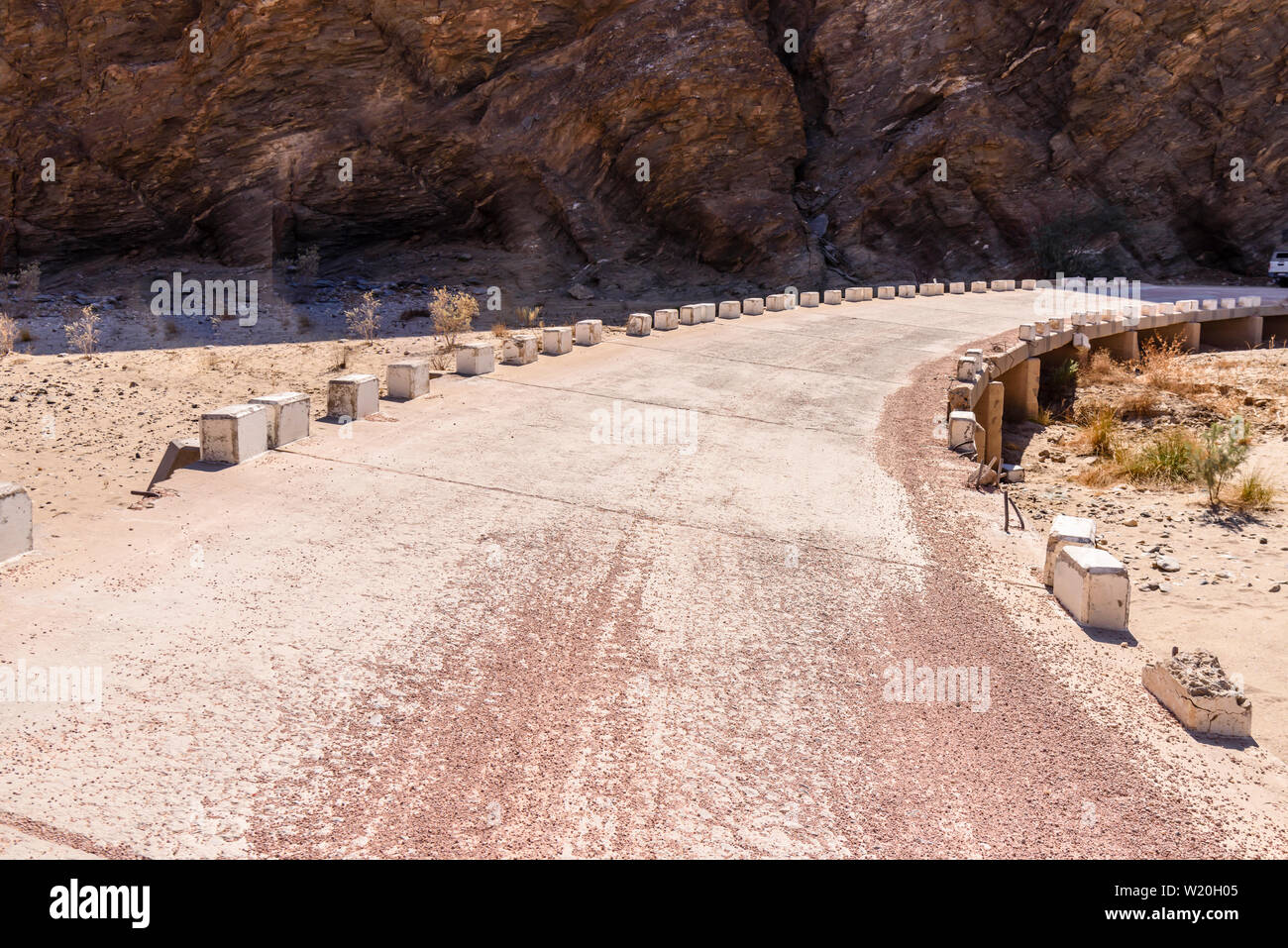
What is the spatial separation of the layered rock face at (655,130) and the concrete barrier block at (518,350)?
56.2 ft

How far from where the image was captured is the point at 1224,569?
8508 mm

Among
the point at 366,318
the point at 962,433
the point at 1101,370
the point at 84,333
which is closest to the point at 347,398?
the point at 962,433

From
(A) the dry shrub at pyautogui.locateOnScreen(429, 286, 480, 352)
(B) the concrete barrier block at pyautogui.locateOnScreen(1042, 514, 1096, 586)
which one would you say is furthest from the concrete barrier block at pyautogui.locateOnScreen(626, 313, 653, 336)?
(B) the concrete barrier block at pyautogui.locateOnScreen(1042, 514, 1096, 586)

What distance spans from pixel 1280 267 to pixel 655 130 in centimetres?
2015

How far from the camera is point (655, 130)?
32.2 m

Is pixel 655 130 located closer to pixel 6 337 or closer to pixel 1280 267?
pixel 6 337

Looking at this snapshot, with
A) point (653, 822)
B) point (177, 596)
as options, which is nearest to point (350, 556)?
point (177, 596)

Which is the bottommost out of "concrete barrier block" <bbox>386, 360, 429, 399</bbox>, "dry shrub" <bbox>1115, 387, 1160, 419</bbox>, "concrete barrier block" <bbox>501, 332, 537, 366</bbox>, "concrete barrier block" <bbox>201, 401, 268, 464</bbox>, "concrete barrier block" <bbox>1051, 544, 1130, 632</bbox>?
"concrete barrier block" <bbox>1051, 544, 1130, 632</bbox>

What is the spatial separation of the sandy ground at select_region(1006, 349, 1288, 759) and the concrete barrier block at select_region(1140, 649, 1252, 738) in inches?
16.4

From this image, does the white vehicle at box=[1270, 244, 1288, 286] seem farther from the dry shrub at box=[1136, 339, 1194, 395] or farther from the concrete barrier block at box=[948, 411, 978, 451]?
the concrete barrier block at box=[948, 411, 978, 451]

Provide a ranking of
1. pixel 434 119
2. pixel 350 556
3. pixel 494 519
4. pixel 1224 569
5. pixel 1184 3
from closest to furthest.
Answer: pixel 350 556 → pixel 494 519 → pixel 1224 569 → pixel 434 119 → pixel 1184 3

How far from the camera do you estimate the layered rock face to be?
28516mm

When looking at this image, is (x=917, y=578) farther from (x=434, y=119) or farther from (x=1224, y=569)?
(x=434, y=119)

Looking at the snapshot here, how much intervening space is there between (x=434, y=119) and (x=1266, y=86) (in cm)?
2776
